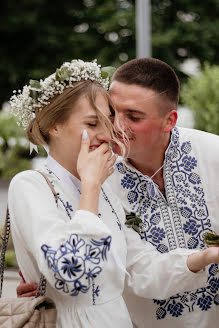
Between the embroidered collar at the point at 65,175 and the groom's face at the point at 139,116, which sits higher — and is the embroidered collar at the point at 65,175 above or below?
below

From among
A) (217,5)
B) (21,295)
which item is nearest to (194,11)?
(217,5)

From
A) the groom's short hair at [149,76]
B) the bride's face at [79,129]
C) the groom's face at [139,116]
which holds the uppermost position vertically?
the groom's short hair at [149,76]

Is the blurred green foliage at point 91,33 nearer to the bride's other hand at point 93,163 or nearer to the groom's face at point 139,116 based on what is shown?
the groom's face at point 139,116

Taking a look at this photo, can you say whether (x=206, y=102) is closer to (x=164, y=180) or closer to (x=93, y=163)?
(x=164, y=180)

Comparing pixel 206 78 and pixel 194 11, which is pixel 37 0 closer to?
pixel 194 11

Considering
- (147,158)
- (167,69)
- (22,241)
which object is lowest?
→ (22,241)

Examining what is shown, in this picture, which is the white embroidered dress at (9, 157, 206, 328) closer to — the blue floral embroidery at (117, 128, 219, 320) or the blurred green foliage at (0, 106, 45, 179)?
the blue floral embroidery at (117, 128, 219, 320)

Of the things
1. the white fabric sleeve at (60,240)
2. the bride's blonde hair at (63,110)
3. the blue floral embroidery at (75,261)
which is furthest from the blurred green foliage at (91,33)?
the blue floral embroidery at (75,261)

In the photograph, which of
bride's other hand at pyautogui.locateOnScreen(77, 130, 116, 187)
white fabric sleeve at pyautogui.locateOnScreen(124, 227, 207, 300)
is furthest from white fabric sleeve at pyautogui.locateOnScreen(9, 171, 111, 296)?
white fabric sleeve at pyautogui.locateOnScreen(124, 227, 207, 300)

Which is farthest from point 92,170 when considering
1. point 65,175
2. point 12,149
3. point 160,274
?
point 12,149

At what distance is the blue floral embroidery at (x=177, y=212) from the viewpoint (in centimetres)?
329

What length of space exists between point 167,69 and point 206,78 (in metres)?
6.70

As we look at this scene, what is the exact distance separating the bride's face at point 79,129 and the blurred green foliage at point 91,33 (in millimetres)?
18021

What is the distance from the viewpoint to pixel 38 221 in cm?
240
